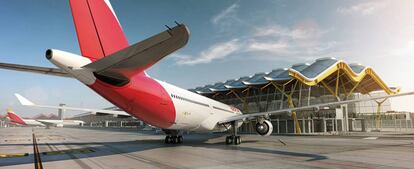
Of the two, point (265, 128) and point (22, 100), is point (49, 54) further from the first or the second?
point (265, 128)

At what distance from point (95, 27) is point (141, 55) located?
3.54m

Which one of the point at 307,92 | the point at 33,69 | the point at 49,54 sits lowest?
the point at 33,69

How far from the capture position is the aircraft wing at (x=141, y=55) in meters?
7.06

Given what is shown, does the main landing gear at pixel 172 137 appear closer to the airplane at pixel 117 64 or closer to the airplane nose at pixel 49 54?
the airplane at pixel 117 64

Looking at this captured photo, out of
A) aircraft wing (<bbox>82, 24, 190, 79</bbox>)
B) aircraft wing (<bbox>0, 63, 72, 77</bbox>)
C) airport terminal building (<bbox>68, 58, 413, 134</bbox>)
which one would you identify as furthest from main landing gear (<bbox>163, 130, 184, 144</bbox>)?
airport terminal building (<bbox>68, 58, 413, 134</bbox>)

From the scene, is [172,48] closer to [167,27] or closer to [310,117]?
[167,27]

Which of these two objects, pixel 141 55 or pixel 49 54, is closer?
pixel 49 54

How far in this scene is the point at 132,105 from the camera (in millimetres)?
13406

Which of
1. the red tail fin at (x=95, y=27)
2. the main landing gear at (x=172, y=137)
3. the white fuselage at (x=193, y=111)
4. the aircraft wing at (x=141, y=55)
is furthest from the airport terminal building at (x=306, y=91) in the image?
the aircraft wing at (x=141, y=55)

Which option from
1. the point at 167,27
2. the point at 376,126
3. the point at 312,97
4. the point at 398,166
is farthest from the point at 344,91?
the point at 167,27

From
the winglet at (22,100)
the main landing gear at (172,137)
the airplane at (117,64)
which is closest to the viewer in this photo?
the airplane at (117,64)

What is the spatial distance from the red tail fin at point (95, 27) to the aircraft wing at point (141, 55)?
1192mm

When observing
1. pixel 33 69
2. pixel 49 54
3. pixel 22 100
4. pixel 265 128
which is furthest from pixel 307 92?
pixel 49 54

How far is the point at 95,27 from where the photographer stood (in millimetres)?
11094
